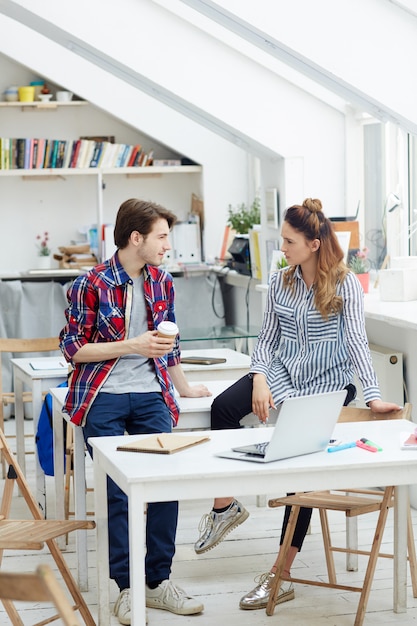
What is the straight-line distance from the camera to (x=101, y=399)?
3545 mm

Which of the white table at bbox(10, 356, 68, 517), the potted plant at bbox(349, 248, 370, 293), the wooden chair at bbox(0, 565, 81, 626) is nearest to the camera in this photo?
the wooden chair at bbox(0, 565, 81, 626)

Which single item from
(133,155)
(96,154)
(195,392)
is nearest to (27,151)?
(96,154)

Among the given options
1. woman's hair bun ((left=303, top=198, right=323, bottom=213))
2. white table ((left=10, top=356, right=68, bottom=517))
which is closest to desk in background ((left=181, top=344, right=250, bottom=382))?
white table ((left=10, top=356, right=68, bottom=517))

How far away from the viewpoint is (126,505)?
345 cm

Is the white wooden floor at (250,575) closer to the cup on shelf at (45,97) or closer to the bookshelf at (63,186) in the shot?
the bookshelf at (63,186)

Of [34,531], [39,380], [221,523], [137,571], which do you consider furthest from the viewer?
[39,380]

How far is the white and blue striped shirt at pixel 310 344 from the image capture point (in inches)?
147

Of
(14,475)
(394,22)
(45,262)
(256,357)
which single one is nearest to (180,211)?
(45,262)

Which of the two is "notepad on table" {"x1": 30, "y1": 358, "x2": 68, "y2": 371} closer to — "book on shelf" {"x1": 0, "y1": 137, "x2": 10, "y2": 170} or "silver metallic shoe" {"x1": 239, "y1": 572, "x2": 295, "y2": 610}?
"silver metallic shoe" {"x1": 239, "y1": 572, "x2": 295, "y2": 610}

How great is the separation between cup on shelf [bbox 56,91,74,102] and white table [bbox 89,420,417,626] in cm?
511

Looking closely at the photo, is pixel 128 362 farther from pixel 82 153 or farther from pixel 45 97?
pixel 45 97

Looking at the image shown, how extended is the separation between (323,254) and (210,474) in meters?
1.35

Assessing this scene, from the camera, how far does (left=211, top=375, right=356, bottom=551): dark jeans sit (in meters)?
3.66

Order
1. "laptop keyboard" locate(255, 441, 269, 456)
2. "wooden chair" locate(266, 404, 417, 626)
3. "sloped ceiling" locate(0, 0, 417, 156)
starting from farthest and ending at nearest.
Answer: "sloped ceiling" locate(0, 0, 417, 156) < "wooden chair" locate(266, 404, 417, 626) < "laptop keyboard" locate(255, 441, 269, 456)
